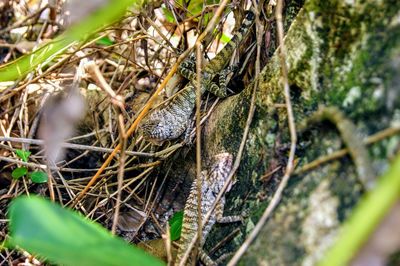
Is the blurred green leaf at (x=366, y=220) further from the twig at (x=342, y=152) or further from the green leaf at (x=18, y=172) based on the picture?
the green leaf at (x=18, y=172)

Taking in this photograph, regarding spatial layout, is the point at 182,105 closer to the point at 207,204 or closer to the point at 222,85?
the point at 222,85

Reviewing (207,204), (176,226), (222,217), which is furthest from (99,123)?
(222,217)

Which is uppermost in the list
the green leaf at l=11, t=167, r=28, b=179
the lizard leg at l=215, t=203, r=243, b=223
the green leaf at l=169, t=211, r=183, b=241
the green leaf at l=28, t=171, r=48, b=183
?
the green leaf at l=11, t=167, r=28, b=179

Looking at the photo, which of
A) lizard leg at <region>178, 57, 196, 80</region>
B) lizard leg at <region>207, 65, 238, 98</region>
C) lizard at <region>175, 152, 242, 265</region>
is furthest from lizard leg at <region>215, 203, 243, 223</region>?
lizard leg at <region>178, 57, 196, 80</region>

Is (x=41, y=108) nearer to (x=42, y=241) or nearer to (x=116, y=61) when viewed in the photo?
(x=116, y=61)

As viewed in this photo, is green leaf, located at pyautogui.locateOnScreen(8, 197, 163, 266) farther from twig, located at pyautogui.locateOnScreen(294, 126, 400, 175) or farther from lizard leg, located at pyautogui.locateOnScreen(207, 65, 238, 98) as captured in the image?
lizard leg, located at pyautogui.locateOnScreen(207, 65, 238, 98)

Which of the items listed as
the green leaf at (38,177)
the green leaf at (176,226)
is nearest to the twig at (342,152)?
the green leaf at (176,226)
